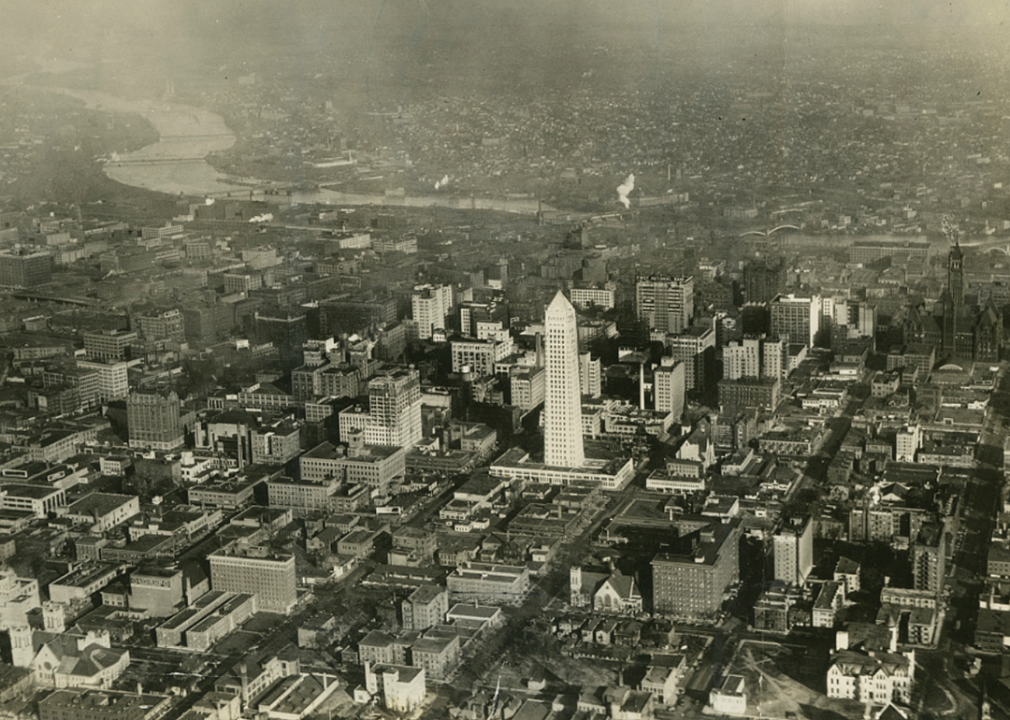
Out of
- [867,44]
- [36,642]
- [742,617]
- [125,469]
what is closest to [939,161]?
[867,44]

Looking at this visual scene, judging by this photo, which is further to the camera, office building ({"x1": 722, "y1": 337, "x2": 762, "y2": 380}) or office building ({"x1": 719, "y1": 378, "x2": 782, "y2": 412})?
office building ({"x1": 722, "y1": 337, "x2": 762, "y2": 380})

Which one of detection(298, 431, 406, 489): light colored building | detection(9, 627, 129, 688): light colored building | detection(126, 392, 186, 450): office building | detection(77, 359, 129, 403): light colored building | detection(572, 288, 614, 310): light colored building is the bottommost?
detection(9, 627, 129, 688): light colored building

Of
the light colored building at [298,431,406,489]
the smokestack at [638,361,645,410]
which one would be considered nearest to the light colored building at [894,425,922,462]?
the smokestack at [638,361,645,410]

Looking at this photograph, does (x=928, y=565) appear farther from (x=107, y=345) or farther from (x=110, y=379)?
(x=107, y=345)

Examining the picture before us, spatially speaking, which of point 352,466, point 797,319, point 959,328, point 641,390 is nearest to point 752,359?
point 641,390

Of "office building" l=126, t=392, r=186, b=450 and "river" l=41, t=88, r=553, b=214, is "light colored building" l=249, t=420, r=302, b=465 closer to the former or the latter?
"office building" l=126, t=392, r=186, b=450

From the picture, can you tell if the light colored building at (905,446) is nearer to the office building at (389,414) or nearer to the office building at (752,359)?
the office building at (752,359)

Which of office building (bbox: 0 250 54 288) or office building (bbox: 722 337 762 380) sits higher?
office building (bbox: 0 250 54 288)
